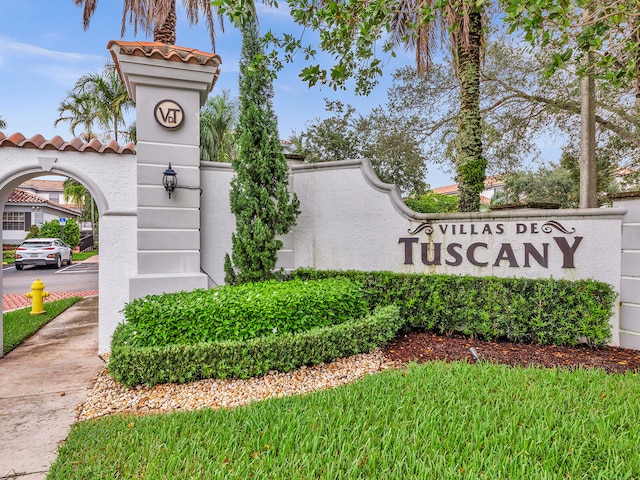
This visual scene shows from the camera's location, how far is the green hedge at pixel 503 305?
185 inches

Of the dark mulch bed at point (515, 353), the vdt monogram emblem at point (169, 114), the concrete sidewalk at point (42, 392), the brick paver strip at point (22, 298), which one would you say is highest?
the vdt monogram emblem at point (169, 114)

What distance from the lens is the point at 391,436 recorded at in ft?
8.11

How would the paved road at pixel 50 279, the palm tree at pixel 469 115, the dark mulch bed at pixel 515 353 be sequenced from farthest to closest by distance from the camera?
1. the paved road at pixel 50 279
2. the palm tree at pixel 469 115
3. the dark mulch bed at pixel 515 353

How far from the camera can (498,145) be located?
34.5 ft

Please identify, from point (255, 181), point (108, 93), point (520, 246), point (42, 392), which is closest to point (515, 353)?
point (520, 246)

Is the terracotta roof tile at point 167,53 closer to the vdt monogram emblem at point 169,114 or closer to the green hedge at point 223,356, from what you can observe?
the vdt monogram emblem at point 169,114

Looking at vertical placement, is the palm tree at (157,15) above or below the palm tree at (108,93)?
below

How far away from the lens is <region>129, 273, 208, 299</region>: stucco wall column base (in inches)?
210

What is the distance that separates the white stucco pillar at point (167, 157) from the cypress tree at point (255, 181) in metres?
0.59

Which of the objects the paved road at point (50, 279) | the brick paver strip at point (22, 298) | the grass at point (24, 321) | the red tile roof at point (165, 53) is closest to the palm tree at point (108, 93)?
the paved road at point (50, 279)

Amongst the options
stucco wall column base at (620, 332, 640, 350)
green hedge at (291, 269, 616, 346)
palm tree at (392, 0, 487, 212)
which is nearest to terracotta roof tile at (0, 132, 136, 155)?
green hedge at (291, 269, 616, 346)

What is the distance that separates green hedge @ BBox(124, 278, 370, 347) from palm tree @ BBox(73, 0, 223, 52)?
6.69 m

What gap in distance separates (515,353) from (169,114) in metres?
6.01

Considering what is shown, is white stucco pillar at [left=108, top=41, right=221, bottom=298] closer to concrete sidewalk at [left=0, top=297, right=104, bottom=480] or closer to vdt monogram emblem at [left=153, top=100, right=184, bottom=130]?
vdt monogram emblem at [left=153, top=100, right=184, bottom=130]
